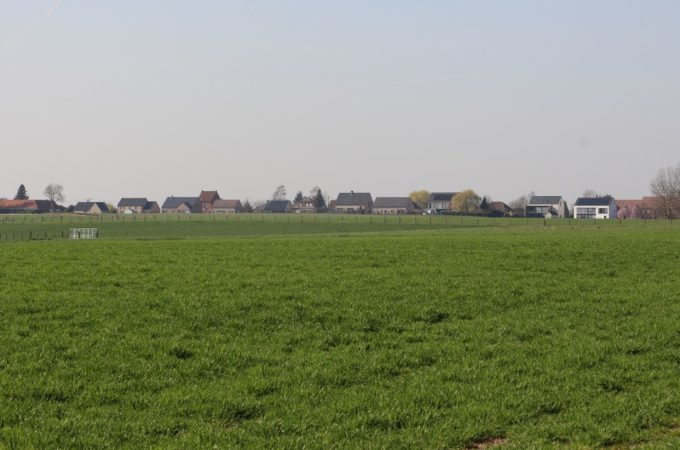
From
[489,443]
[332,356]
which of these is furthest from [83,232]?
[489,443]

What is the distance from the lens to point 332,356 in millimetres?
15555

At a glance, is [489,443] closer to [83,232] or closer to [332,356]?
[332,356]

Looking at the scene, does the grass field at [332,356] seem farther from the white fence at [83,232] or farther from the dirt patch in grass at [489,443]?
the white fence at [83,232]

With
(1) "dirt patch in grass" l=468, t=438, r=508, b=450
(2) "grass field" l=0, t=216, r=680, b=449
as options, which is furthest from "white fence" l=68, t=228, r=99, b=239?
(1) "dirt patch in grass" l=468, t=438, r=508, b=450

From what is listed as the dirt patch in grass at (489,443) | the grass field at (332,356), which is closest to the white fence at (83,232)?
the grass field at (332,356)

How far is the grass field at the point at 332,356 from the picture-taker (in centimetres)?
1112

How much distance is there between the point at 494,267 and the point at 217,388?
60.2 feet

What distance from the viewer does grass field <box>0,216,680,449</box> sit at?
1112cm

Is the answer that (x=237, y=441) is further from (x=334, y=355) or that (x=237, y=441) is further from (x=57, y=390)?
(x=334, y=355)

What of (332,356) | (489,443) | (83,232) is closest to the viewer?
(489,443)

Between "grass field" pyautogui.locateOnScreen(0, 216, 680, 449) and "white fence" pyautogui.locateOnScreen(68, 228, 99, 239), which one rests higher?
"white fence" pyautogui.locateOnScreen(68, 228, 99, 239)

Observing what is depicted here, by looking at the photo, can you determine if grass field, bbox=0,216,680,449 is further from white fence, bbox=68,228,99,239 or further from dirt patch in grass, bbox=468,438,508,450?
white fence, bbox=68,228,99,239

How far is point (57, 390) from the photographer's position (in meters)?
12.6

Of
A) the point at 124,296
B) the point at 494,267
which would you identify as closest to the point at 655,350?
the point at 494,267
